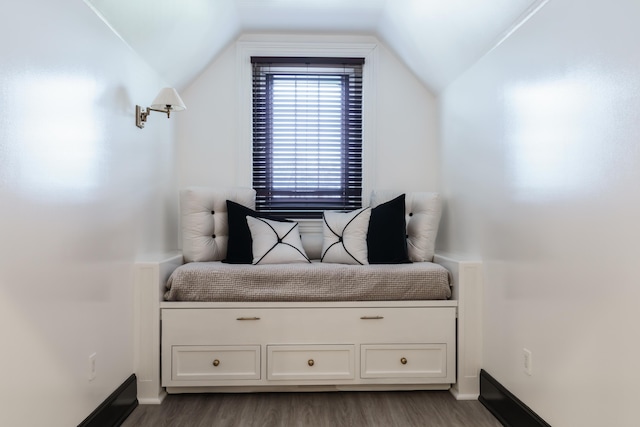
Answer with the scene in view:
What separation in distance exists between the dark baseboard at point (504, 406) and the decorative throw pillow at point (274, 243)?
1.25m

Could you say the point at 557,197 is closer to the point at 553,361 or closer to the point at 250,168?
the point at 553,361

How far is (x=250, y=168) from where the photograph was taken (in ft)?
11.2

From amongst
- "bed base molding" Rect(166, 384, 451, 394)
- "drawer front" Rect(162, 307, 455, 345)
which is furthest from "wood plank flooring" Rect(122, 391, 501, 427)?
"drawer front" Rect(162, 307, 455, 345)

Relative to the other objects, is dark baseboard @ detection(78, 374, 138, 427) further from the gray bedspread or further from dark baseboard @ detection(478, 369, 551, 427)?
dark baseboard @ detection(478, 369, 551, 427)

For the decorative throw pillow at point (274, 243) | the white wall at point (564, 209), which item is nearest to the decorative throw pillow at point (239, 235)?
the decorative throw pillow at point (274, 243)

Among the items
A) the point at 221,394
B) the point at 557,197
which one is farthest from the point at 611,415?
the point at 221,394

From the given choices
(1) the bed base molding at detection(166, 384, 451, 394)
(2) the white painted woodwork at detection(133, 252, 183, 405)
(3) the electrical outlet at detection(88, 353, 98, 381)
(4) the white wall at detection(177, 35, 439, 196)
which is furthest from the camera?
(4) the white wall at detection(177, 35, 439, 196)

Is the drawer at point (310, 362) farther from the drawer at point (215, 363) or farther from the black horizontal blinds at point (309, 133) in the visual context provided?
the black horizontal blinds at point (309, 133)

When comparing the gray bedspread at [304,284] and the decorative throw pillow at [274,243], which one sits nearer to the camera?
the gray bedspread at [304,284]

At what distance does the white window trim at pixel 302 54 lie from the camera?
3.41 meters

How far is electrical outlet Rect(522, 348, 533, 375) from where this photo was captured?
1993 mm

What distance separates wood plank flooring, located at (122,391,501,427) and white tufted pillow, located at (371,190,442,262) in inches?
32.9

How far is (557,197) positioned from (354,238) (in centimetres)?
132

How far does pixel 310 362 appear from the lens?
2.53 meters
